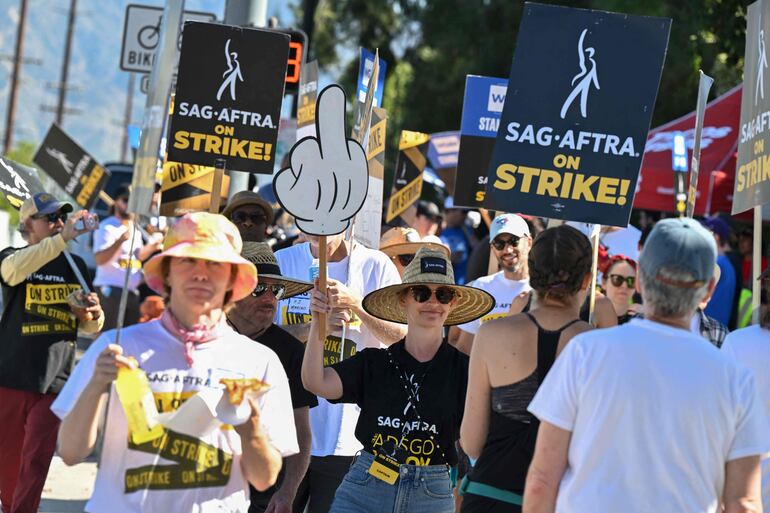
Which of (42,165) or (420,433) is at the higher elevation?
(42,165)

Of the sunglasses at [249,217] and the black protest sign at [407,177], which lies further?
the black protest sign at [407,177]

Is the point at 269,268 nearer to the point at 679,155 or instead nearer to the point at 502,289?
the point at 502,289

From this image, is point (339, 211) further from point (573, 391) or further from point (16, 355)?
point (16, 355)

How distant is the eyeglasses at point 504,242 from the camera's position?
873cm

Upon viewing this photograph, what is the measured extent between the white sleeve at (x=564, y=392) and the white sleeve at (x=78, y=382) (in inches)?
56.9

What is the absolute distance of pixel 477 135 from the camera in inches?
401

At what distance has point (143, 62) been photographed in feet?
42.9

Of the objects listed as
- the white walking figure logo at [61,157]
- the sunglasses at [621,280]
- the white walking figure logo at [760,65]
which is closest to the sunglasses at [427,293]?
the white walking figure logo at [760,65]

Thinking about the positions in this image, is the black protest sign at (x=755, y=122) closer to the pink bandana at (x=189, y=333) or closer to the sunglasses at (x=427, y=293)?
the sunglasses at (x=427, y=293)

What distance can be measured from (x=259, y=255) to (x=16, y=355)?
245 cm

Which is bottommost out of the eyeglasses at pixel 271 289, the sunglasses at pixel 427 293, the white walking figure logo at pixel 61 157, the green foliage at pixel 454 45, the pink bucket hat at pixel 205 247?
the eyeglasses at pixel 271 289

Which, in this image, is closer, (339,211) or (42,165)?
(339,211)

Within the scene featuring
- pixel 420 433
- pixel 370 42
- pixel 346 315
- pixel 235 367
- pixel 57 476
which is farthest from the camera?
pixel 370 42

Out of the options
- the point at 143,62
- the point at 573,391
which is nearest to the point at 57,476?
the point at 143,62
